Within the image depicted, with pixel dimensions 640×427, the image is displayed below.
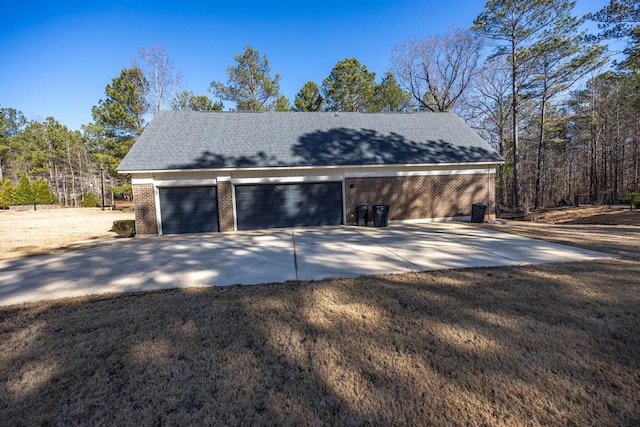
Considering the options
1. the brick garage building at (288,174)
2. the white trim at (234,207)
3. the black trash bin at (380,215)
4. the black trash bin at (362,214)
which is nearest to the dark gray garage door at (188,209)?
the brick garage building at (288,174)

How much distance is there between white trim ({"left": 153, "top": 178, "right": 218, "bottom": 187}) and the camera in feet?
36.5

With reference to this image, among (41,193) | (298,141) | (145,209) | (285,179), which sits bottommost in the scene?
(145,209)

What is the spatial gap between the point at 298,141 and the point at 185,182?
5.22 meters

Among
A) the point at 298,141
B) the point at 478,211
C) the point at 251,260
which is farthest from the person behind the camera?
the point at 298,141

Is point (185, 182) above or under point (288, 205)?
above

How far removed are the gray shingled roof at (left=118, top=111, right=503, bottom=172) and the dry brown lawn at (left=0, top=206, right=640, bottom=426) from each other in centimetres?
825

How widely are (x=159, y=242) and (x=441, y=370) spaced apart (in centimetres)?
959

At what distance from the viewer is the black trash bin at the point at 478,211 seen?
12.3 meters

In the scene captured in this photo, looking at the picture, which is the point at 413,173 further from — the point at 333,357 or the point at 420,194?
the point at 333,357

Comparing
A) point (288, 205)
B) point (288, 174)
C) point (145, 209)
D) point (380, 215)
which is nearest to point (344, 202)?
point (380, 215)

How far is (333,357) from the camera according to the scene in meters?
2.65

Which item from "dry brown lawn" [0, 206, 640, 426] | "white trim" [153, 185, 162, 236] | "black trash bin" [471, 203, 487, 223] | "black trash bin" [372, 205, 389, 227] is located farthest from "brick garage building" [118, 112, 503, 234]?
"dry brown lawn" [0, 206, 640, 426]

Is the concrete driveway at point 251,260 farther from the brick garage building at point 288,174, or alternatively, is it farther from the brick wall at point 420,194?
the brick wall at point 420,194

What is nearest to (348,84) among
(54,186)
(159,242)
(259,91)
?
(259,91)
